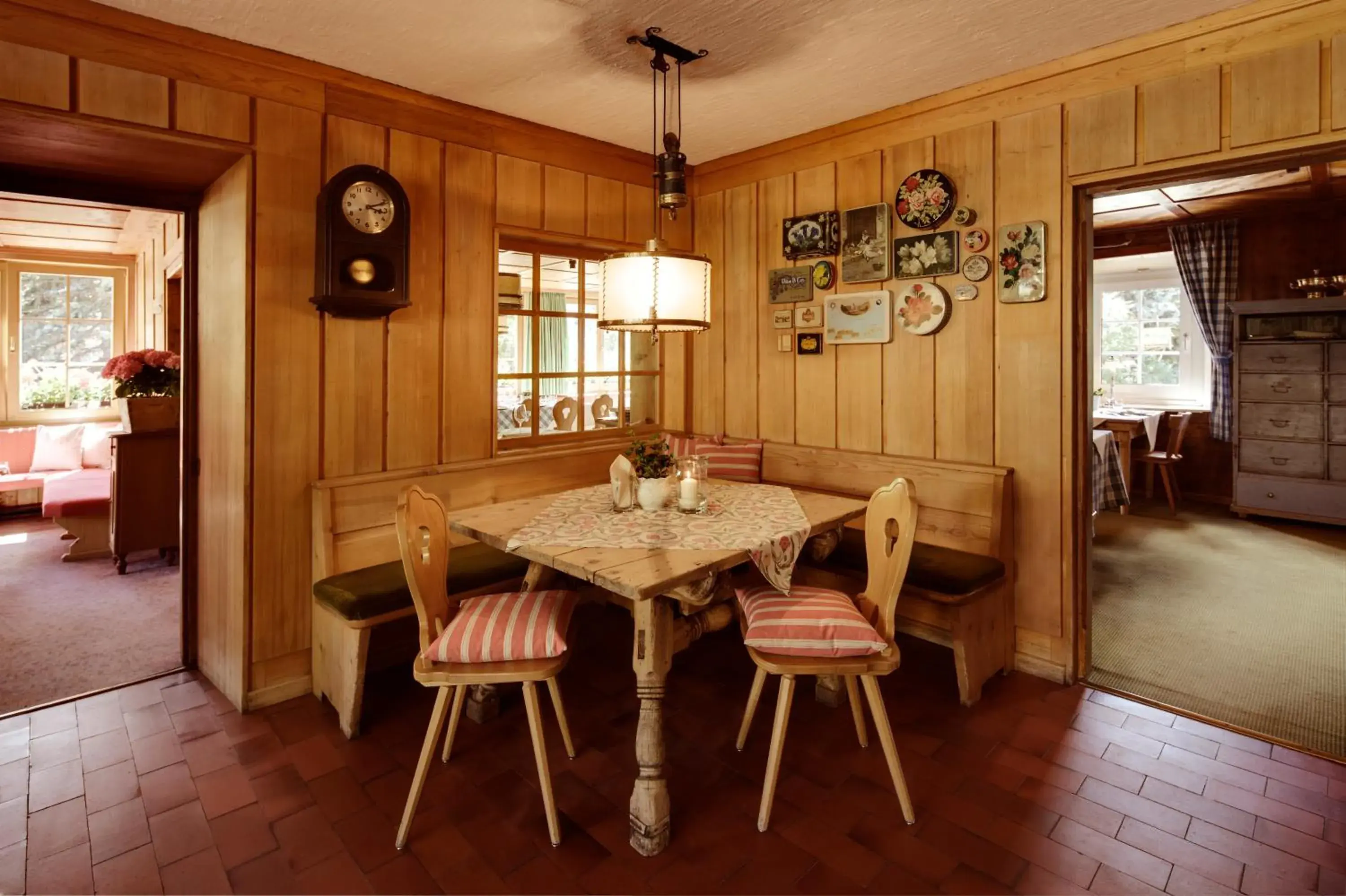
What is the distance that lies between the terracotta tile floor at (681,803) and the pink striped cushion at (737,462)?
4.34ft

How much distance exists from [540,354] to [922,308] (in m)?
1.97

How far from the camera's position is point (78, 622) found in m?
3.65

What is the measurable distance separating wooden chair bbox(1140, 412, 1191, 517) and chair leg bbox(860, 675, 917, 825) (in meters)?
5.40

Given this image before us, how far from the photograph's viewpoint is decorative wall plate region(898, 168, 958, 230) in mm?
3240

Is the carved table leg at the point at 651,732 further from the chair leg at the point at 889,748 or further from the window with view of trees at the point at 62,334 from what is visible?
the window with view of trees at the point at 62,334

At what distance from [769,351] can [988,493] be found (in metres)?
1.48

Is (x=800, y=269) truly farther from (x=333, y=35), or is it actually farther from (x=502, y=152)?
(x=333, y=35)

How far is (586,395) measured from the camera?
409 cm

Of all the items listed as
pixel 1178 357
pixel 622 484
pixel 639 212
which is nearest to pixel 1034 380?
pixel 622 484

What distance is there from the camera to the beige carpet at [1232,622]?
9.12 ft

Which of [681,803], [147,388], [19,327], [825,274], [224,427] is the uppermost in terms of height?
[19,327]

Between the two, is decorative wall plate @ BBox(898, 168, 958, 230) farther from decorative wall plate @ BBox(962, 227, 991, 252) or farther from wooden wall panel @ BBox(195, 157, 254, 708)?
wooden wall panel @ BBox(195, 157, 254, 708)

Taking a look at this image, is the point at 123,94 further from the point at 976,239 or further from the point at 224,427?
the point at 976,239

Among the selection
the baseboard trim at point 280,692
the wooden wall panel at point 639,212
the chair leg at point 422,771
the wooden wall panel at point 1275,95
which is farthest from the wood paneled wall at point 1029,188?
the baseboard trim at point 280,692
